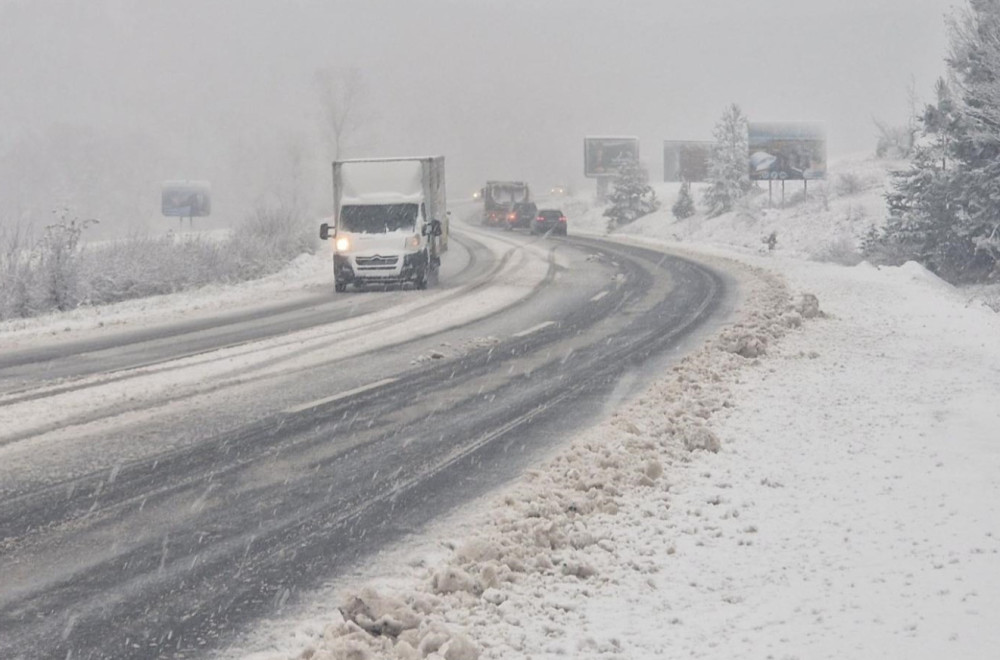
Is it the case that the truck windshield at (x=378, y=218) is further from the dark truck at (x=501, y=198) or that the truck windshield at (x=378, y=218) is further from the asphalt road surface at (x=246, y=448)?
the dark truck at (x=501, y=198)

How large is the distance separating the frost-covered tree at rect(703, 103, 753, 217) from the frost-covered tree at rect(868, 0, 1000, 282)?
29765 millimetres

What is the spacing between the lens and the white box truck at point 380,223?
76.1 feet

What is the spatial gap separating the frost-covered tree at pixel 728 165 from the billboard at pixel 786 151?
3.85 meters

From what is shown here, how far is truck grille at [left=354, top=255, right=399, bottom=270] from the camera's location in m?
23.2

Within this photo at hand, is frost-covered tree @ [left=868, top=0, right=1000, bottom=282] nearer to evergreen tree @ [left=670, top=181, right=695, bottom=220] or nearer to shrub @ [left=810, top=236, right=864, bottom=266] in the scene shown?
shrub @ [left=810, top=236, right=864, bottom=266]

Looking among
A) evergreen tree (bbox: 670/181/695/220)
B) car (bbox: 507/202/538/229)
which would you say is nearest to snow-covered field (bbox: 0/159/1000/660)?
car (bbox: 507/202/538/229)

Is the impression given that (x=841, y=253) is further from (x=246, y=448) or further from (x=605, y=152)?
(x=605, y=152)

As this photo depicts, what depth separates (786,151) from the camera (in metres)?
57.0

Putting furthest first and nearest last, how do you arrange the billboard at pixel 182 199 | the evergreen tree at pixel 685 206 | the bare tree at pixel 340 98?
1. the bare tree at pixel 340 98
2. the billboard at pixel 182 199
3. the evergreen tree at pixel 685 206

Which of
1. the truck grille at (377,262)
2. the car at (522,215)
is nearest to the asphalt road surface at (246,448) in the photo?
the truck grille at (377,262)

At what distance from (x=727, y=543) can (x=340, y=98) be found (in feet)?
346

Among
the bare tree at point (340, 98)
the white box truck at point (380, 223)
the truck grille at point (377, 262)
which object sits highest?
the bare tree at point (340, 98)

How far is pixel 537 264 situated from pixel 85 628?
27.5 meters

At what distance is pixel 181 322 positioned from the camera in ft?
59.5
